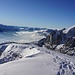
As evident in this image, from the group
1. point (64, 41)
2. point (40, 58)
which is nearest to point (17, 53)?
point (64, 41)

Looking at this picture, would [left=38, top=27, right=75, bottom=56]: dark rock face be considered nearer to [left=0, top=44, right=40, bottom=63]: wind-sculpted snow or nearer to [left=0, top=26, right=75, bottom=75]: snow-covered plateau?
[left=0, top=26, right=75, bottom=75]: snow-covered plateau

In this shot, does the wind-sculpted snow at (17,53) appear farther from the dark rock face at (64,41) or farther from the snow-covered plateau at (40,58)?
the dark rock face at (64,41)

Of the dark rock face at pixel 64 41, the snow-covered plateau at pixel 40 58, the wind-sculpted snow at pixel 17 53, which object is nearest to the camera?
the snow-covered plateau at pixel 40 58

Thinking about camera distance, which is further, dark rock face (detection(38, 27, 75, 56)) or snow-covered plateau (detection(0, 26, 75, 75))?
dark rock face (detection(38, 27, 75, 56))

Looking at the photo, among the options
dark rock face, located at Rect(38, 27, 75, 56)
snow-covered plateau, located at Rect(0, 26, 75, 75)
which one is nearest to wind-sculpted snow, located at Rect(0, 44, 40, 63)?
snow-covered plateau, located at Rect(0, 26, 75, 75)

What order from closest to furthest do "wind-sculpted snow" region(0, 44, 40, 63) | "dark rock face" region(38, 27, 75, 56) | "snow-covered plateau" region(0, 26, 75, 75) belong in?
"snow-covered plateau" region(0, 26, 75, 75), "wind-sculpted snow" region(0, 44, 40, 63), "dark rock face" region(38, 27, 75, 56)

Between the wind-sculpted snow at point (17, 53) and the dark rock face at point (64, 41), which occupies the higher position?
the dark rock face at point (64, 41)

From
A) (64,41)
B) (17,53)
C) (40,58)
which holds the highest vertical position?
(64,41)

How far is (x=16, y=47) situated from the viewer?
23484mm

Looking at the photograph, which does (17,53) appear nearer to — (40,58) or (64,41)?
(64,41)

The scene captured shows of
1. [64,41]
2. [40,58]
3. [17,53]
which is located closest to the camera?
[40,58]

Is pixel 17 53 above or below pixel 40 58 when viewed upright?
below

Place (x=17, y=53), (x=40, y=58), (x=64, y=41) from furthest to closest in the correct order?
1. (x=64, y=41)
2. (x=17, y=53)
3. (x=40, y=58)

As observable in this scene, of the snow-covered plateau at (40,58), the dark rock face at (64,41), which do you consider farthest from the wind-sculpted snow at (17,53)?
the dark rock face at (64,41)
